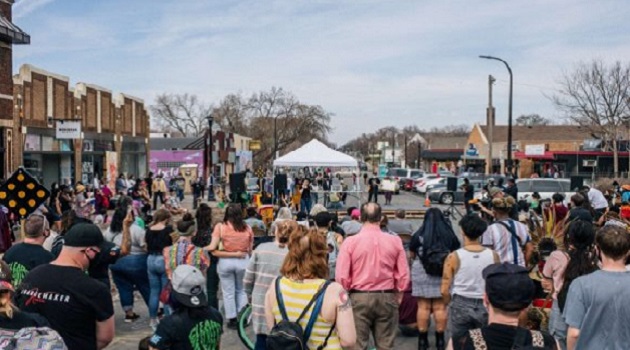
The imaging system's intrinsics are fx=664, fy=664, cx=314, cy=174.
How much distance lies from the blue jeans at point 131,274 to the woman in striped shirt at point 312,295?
459 cm

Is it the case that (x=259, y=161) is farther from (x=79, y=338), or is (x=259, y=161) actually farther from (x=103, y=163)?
(x=79, y=338)

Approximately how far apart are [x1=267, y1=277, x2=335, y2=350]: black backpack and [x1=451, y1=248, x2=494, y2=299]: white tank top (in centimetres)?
217

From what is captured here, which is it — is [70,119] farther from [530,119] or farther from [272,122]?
[530,119]

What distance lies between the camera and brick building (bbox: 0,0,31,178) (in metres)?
22.0

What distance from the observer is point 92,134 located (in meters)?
33.5

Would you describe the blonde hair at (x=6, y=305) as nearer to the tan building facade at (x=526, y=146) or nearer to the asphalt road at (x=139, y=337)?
the asphalt road at (x=139, y=337)

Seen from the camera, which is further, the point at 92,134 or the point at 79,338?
the point at 92,134

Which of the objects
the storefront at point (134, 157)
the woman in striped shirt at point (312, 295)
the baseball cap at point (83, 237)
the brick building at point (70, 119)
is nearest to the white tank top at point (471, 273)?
the woman in striped shirt at point (312, 295)

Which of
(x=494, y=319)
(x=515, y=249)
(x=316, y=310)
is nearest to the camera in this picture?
(x=494, y=319)

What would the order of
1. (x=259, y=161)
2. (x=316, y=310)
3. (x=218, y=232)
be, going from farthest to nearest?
(x=259, y=161) < (x=218, y=232) < (x=316, y=310)

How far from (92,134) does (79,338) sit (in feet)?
102

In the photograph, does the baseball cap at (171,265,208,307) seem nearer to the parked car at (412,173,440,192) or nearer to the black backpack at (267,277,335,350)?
the black backpack at (267,277,335,350)

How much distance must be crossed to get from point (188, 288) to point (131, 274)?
185 inches

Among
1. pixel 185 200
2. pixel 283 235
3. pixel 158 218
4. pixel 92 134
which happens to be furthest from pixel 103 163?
pixel 283 235
